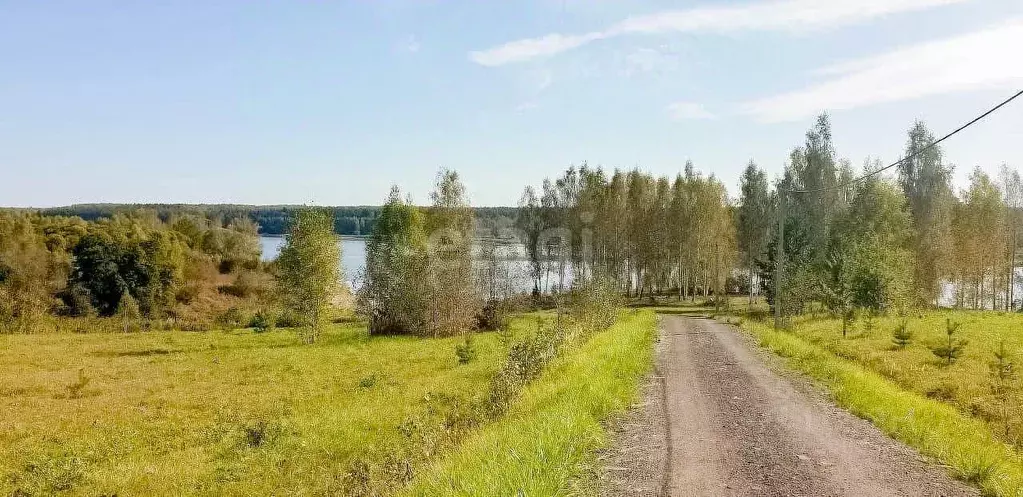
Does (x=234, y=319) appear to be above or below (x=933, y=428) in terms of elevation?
below

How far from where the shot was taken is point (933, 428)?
33.6ft

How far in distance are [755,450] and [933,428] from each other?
3.59 m

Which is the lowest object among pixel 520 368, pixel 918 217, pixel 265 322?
pixel 265 322

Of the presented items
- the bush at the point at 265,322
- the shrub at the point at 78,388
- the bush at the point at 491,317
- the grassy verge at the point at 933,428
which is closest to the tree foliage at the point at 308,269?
the bush at the point at 265,322

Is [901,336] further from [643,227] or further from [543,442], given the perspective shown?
[643,227]

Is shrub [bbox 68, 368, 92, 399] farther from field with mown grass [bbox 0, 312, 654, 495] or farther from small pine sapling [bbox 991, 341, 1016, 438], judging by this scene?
small pine sapling [bbox 991, 341, 1016, 438]

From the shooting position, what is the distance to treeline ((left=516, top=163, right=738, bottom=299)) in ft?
208

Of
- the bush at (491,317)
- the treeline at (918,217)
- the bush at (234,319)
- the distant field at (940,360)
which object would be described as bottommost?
the bush at (234,319)

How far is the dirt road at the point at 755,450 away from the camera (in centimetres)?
750

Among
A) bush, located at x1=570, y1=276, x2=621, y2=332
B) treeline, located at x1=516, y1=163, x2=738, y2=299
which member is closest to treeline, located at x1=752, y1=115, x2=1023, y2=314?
treeline, located at x1=516, y1=163, x2=738, y2=299

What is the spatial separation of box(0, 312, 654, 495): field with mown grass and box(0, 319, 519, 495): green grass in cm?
5

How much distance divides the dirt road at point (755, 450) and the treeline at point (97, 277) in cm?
5370

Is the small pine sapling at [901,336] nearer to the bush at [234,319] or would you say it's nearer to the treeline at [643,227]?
the treeline at [643,227]

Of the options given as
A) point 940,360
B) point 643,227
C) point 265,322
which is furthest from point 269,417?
point 643,227
